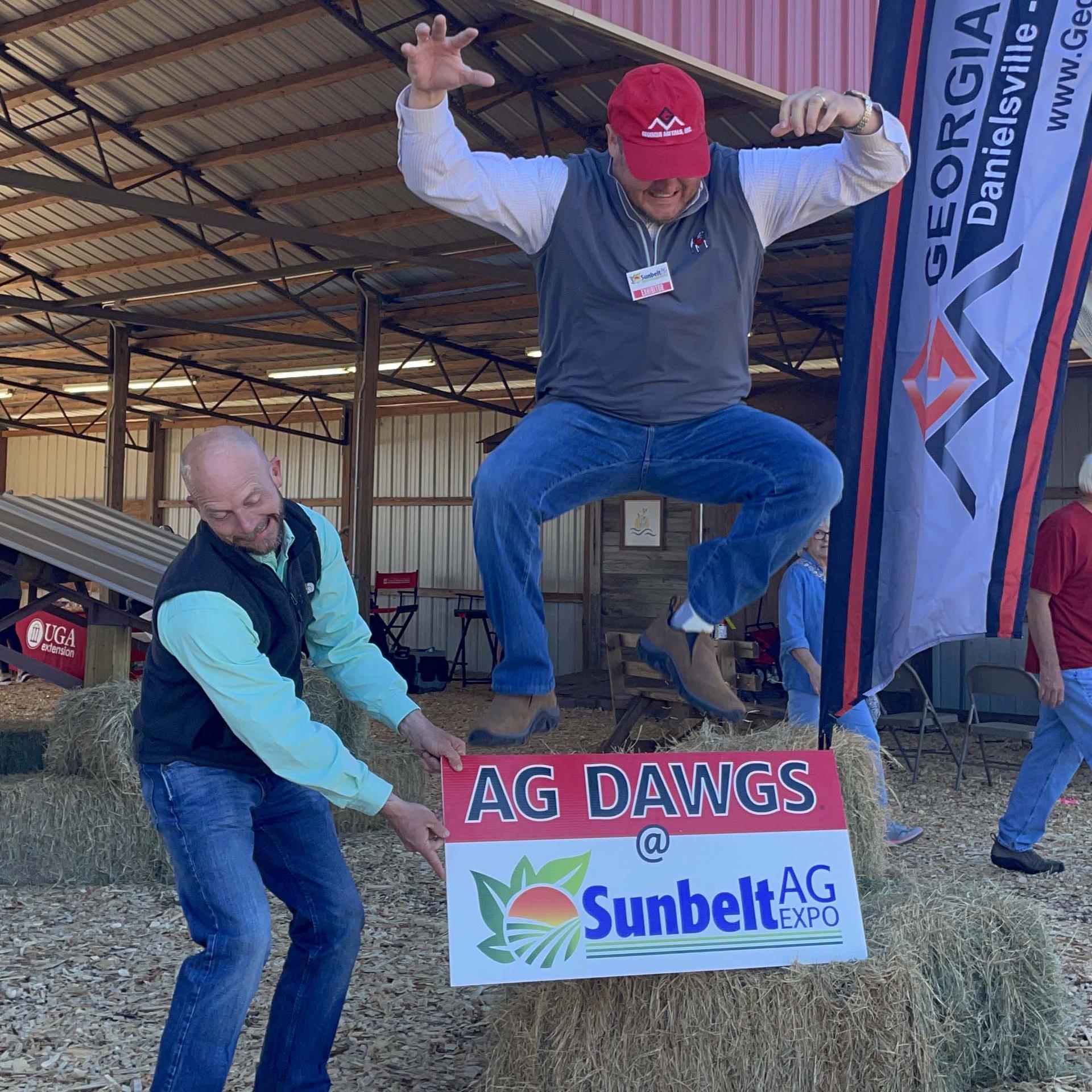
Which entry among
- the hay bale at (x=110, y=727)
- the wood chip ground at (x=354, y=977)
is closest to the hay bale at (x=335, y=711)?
the hay bale at (x=110, y=727)

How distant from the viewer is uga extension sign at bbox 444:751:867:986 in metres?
2.61

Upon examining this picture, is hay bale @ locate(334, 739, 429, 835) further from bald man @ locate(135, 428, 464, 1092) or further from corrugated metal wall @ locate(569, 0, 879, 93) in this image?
corrugated metal wall @ locate(569, 0, 879, 93)

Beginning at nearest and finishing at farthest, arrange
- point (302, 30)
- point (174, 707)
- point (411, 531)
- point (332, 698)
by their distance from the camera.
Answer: point (174, 707), point (332, 698), point (302, 30), point (411, 531)

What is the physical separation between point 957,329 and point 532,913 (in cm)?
237

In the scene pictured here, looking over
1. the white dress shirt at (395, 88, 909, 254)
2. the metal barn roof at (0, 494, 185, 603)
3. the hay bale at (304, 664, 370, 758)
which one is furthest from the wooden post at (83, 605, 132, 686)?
the white dress shirt at (395, 88, 909, 254)

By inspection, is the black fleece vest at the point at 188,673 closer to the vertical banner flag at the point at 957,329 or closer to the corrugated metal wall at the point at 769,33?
the vertical banner flag at the point at 957,329

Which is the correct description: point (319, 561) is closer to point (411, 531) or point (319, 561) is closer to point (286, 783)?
point (286, 783)

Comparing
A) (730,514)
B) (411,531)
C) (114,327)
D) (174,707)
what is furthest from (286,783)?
(411,531)

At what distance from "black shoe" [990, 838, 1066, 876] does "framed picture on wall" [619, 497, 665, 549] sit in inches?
383

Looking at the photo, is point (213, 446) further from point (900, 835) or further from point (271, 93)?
point (271, 93)

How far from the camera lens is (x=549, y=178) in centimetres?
251

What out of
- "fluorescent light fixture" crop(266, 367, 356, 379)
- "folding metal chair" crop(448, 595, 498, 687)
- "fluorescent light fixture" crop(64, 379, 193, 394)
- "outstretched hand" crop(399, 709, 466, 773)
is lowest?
"folding metal chair" crop(448, 595, 498, 687)

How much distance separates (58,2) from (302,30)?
209 centimetres

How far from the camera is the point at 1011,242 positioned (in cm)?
386
